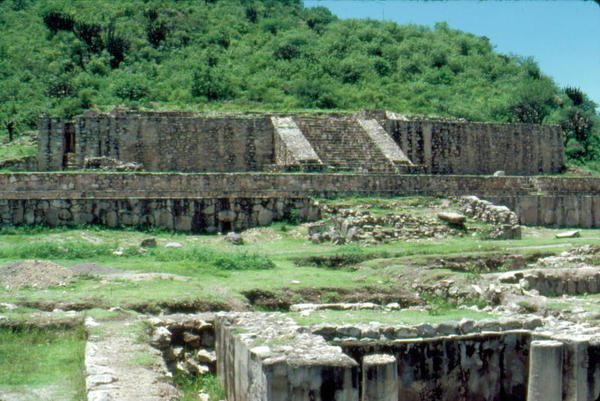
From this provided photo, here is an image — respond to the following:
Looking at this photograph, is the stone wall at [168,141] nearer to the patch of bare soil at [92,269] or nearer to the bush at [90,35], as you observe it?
the patch of bare soil at [92,269]

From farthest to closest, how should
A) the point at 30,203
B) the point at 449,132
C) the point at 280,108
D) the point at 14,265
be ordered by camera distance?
the point at 280,108 → the point at 449,132 → the point at 30,203 → the point at 14,265

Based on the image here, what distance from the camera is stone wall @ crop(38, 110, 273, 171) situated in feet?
102

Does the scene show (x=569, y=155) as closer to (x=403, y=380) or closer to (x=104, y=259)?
(x=104, y=259)

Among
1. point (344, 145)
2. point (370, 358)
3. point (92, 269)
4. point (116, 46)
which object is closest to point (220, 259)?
point (92, 269)

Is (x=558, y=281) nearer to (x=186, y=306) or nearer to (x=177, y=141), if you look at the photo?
(x=186, y=306)

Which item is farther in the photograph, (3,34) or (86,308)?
(3,34)

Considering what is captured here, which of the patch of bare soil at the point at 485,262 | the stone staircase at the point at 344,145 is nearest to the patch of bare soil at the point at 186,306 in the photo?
the patch of bare soil at the point at 485,262

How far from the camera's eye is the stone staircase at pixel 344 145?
30.9 m

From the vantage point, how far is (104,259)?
1861 centimetres

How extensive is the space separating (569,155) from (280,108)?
1554 cm

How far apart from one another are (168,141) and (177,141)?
0.30 metres

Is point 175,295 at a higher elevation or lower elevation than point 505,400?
higher

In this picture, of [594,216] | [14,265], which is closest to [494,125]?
[594,216]

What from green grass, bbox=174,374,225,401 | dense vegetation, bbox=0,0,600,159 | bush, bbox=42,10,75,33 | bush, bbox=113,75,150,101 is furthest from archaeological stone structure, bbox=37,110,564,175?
bush, bbox=42,10,75,33
